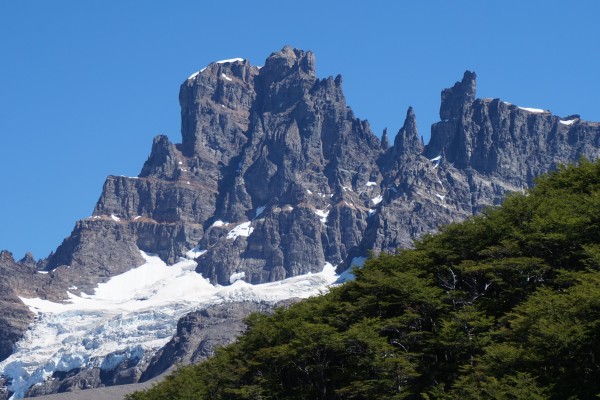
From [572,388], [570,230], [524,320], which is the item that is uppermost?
[570,230]

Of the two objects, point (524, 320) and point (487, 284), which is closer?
point (524, 320)

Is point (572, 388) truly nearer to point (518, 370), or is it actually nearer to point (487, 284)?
point (518, 370)

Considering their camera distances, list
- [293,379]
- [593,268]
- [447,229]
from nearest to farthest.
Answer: [593,268]
[293,379]
[447,229]

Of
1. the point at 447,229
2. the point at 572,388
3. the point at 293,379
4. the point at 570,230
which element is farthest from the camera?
the point at 447,229

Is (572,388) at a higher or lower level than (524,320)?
lower

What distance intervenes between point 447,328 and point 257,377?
840 inches

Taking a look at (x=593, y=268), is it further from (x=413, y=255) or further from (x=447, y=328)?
(x=413, y=255)

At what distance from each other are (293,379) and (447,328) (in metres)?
17.6

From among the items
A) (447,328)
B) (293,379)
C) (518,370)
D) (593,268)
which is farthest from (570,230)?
(293,379)

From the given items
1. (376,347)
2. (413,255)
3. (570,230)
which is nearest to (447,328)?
(376,347)

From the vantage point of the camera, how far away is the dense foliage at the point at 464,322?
63.5 metres

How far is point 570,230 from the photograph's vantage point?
3115 inches

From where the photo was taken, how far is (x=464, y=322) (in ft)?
245

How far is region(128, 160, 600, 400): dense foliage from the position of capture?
63.5 meters
